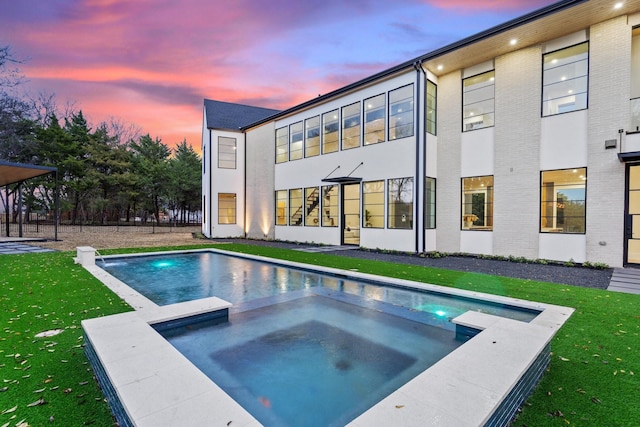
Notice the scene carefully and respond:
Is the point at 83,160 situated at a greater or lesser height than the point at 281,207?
greater

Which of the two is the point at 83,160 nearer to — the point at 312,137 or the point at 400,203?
the point at 312,137

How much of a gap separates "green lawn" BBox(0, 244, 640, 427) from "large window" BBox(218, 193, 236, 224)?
39.8 ft

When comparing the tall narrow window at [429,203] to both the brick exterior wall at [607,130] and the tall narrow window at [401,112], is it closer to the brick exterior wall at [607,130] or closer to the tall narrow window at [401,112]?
the tall narrow window at [401,112]

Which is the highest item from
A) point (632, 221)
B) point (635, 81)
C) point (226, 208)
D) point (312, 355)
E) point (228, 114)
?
point (228, 114)

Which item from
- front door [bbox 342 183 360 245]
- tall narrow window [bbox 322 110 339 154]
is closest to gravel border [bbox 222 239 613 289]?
front door [bbox 342 183 360 245]

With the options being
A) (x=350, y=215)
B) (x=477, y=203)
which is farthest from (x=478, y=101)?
(x=350, y=215)

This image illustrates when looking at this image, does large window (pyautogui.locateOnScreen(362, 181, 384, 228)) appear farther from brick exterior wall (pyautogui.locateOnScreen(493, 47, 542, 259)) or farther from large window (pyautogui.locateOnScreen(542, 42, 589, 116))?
large window (pyautogui.locateOnScreen(542, 42, 589, 116))

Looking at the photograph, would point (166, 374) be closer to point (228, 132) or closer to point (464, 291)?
point (464, 291)

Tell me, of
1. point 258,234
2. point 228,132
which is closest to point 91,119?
point 228,132

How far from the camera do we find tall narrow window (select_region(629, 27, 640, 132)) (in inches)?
315

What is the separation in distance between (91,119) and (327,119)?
29.0m

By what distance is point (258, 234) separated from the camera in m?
17.6

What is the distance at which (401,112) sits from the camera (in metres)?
11.4

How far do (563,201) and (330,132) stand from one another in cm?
868
